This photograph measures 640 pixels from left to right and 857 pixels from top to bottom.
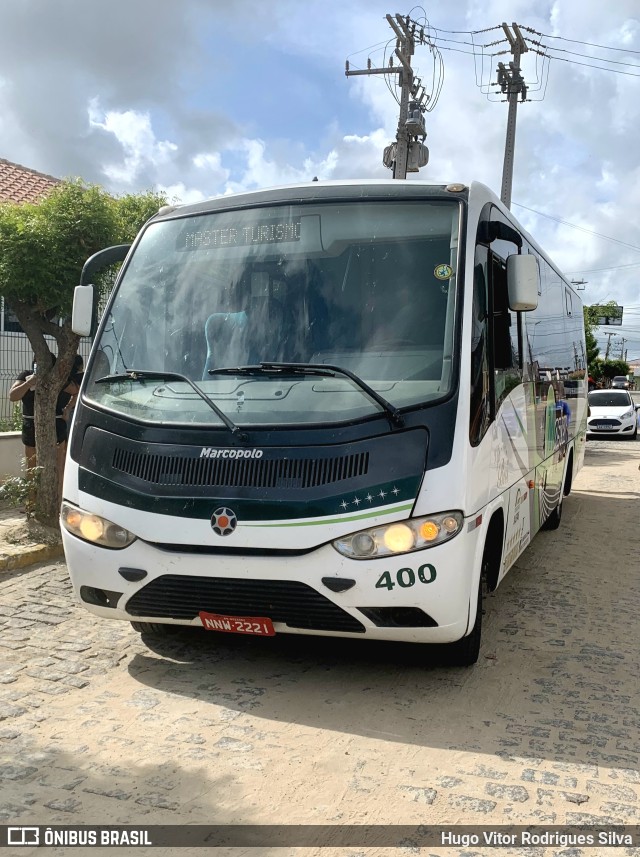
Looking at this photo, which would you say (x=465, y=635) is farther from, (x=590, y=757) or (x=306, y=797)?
(x=306, y=797)

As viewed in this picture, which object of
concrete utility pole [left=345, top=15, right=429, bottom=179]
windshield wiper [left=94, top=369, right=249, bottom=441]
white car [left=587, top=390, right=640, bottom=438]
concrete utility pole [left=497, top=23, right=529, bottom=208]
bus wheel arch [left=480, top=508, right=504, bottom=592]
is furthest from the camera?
white car [left=587, top=390, right=640, bottom=438]

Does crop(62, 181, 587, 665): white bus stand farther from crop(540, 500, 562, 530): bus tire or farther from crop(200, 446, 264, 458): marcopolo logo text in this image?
crop(540, 500, 562, 530): bus tire

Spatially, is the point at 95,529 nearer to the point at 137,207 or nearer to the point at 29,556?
the point at 29,556

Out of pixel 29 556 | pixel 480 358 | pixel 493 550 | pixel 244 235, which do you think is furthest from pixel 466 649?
pixel 29 556

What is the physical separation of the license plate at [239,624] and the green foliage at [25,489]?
163 inches

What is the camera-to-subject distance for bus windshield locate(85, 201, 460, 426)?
186 inches

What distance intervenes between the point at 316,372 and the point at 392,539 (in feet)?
3.31

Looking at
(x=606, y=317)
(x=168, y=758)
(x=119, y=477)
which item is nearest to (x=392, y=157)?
(x=119, y=477)

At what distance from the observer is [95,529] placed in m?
4.82

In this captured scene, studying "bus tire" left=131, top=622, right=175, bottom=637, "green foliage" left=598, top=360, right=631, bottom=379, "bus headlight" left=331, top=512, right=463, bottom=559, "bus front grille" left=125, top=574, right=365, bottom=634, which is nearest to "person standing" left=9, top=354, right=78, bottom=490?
"bus tire" left=131, top=622, right=175, bottom=637

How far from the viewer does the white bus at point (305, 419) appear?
4.41 meters

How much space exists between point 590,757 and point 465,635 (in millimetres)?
935

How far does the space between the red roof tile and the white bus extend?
13748 mm

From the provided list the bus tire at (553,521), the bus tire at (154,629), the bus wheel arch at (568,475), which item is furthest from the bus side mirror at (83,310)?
the bus wheel arch at (568,475)
